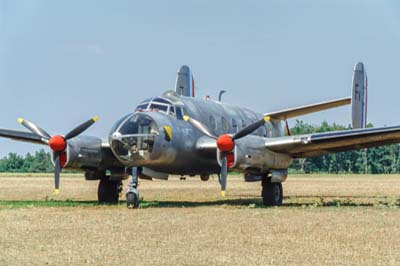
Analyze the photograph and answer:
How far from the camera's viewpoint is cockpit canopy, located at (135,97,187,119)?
22.3 metres

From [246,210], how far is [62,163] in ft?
20.7

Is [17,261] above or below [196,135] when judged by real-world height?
below

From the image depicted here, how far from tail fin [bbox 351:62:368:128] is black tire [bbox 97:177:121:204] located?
9.86 metres

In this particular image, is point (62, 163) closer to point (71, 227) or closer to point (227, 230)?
point (71, 227)

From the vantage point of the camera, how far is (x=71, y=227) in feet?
49.4

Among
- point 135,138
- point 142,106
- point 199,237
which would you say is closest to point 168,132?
point 135,138

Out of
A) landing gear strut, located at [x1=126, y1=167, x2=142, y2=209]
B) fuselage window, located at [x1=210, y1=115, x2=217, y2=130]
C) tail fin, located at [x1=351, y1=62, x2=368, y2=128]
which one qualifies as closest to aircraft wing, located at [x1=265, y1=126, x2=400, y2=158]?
fuselage window, located at [x1=210, y1=115, x2=217, y2=130]

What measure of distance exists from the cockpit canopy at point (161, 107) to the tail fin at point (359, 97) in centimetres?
875

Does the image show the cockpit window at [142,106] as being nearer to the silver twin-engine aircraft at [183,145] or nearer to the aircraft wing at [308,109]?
the silver twin-engine aircraft at [183,145]

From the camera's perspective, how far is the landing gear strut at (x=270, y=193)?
2328 centimetres

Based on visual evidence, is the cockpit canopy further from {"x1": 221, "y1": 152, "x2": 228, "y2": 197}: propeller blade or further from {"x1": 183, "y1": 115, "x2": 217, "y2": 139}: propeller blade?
{"x1": 221, "y1": 152, "x2": 228, "y2": 197}: propeller blade

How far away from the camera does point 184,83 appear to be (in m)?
30.7

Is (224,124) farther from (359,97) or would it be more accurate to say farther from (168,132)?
(359,97)

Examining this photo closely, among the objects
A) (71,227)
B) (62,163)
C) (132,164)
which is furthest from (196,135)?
(71,227)
